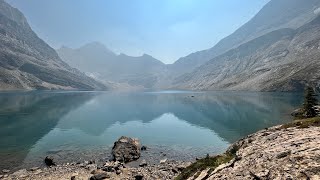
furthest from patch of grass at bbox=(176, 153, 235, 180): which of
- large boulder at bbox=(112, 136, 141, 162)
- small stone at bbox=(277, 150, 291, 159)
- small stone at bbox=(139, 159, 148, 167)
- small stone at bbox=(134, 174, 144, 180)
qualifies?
large boulder at bbox=(112, 136, 141, 162)

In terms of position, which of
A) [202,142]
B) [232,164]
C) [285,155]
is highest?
[285,155]

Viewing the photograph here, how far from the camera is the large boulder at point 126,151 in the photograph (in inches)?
2008

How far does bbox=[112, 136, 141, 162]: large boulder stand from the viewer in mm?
51000

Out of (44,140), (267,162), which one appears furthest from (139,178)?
(44,140)

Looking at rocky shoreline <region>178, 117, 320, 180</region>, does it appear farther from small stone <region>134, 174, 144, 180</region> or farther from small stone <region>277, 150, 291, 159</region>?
small stone <region>134, 174, 144, 180</region>

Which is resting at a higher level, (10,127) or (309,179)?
(309,179)

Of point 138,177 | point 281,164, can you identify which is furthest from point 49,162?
point 281,164

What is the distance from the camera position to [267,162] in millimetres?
16656

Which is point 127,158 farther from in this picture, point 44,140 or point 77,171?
point 44,140

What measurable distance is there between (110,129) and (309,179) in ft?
268

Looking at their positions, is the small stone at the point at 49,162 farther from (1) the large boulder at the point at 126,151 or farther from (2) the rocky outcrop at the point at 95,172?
(1) the large boulder at the point at 126,151

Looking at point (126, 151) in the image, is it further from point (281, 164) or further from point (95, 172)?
point (281, 164)

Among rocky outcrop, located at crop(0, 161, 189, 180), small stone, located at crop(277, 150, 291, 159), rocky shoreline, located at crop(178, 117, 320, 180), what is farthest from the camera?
rocky outcrop, located at crop(0, 161, 189, 180)

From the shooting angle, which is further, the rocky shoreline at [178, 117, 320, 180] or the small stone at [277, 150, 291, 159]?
Result: the small stone at [277, 150, 291, 159]
